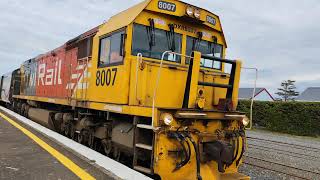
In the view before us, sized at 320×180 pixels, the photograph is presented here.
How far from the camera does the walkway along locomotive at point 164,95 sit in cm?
588

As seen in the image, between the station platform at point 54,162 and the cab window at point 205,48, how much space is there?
9.55 feet

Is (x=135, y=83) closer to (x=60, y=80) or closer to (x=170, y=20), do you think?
(x=170, y=20)

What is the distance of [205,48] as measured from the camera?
780 centimetres

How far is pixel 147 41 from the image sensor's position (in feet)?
22.5

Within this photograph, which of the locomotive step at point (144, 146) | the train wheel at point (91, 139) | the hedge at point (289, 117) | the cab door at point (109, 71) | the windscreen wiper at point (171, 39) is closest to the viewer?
the locomotive step at point (144, 146)

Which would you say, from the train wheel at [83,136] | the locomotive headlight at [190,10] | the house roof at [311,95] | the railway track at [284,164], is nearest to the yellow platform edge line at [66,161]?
the train wheel at [83,136]

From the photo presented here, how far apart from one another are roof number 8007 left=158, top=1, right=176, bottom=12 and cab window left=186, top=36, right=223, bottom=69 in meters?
Answer: 0.71

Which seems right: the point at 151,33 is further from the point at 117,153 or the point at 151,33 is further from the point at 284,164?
the point at 284,164

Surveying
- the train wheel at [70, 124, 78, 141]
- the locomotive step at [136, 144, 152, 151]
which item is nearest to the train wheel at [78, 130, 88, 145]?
the train wheel at [70, 124, 78, 141]

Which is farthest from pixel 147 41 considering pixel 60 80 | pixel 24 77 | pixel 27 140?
pixel 24 77

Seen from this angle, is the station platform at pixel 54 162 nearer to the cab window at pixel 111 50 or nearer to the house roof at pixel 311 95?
the cab window at pixel 111 50

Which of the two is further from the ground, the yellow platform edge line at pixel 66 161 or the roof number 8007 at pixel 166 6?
the roof number 8007 at pixel 166 6

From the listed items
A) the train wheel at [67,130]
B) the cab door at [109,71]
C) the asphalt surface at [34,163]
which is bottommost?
the asphalt surface at [34,163]

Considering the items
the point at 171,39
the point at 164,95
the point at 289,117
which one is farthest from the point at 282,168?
the point at 289,117
